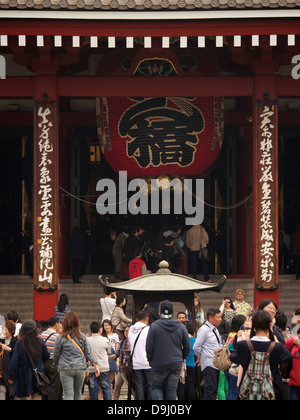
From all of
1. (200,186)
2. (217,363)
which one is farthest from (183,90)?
(217,363)

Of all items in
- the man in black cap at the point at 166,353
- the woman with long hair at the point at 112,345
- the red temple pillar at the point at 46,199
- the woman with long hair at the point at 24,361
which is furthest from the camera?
the red temple pillar at the point at 46,199

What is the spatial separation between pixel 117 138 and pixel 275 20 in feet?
13.6

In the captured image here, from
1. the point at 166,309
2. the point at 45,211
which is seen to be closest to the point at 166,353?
the point at 166,309

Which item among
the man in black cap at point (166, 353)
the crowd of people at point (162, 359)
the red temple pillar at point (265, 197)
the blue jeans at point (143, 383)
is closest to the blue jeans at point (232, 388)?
the crowd of people at point (162, 359)

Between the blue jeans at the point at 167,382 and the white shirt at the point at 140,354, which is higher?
the white shirt at the point at 140,354

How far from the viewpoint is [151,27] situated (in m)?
17.7

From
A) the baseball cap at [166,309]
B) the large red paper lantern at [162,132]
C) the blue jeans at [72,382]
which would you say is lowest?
the blue jeans at [72,382]

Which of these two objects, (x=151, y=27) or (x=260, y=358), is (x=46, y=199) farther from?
(x=260, y=358)

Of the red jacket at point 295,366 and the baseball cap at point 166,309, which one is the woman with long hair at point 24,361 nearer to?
the baseball cap at point 166,309

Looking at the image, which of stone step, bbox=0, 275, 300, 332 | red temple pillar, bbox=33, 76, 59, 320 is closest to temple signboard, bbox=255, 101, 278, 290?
stone step, bbox=0, 275, 300, 332

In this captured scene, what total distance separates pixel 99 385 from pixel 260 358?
3.87 m

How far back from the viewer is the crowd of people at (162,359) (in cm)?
971

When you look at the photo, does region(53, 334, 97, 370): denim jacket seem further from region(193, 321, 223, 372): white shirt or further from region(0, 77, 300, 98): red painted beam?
region(0, 77, 300, 98): red painted beam

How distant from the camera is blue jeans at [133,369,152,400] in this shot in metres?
12.2
